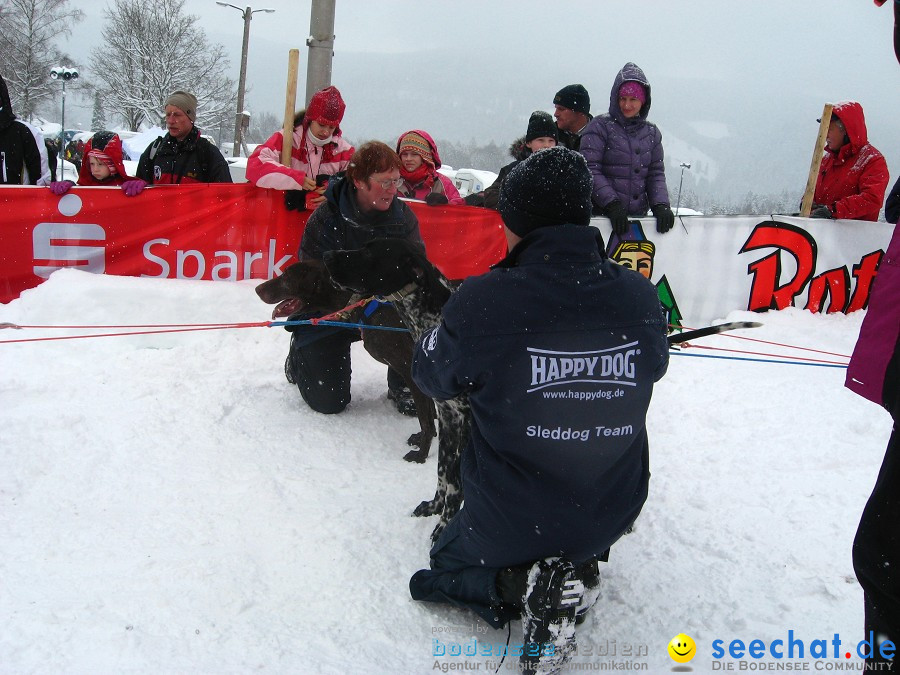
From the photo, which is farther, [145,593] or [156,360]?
[156,360]

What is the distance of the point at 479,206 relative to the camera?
5941 mm

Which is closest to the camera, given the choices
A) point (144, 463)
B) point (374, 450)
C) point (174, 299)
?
point (144, 463)

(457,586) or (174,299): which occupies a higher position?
(174,299)

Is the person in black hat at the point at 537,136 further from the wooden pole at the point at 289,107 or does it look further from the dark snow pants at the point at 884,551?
the dark snow pants at the point at 884,551

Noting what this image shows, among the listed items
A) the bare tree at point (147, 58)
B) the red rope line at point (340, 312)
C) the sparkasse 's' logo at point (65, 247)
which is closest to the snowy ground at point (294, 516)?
the sparkasse 's' logo at point (65, 247)

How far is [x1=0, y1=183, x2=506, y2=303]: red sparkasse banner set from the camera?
5004 mm

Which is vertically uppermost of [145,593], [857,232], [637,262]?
[857,232]

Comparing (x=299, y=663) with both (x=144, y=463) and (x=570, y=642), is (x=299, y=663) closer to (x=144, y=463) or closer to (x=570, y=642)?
(x=570, y=642)

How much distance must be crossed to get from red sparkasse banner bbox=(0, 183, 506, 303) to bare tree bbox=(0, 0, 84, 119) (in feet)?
108

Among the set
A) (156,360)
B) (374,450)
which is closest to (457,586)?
(374,450)

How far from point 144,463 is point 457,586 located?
5.96 feet

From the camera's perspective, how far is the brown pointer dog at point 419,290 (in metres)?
2.78

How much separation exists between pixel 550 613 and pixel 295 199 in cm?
415

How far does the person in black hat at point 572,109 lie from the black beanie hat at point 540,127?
54 cm
